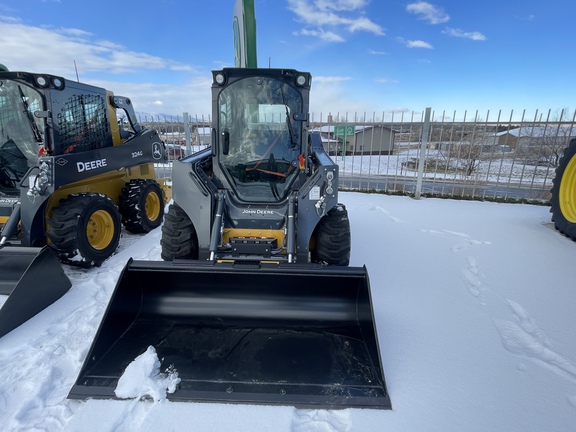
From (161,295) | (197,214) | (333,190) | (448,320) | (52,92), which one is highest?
(52,92)

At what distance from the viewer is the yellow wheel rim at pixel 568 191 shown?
531cm

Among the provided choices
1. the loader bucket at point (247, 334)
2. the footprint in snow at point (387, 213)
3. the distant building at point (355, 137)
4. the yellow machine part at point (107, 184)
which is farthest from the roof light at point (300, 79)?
the footprint in snow at point (387, 213)

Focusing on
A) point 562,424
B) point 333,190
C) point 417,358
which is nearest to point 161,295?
point 333,190

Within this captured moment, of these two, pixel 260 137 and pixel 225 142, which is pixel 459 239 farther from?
pixel 225 142

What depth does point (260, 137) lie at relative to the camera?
3.55m

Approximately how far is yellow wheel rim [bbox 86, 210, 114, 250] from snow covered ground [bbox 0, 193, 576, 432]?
32 cm

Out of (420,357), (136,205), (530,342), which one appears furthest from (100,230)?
(530,342)

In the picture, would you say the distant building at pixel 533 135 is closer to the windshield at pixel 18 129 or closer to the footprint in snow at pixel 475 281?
the footprint in snow at pixel 475 281

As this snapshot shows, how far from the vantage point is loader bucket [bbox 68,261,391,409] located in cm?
196

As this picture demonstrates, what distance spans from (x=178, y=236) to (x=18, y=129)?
9.03ft

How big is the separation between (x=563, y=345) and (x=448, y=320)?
2.81ft

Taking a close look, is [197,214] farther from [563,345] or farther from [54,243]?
[563,345]

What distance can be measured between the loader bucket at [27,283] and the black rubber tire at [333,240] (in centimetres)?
271

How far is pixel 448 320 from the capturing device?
286cm
